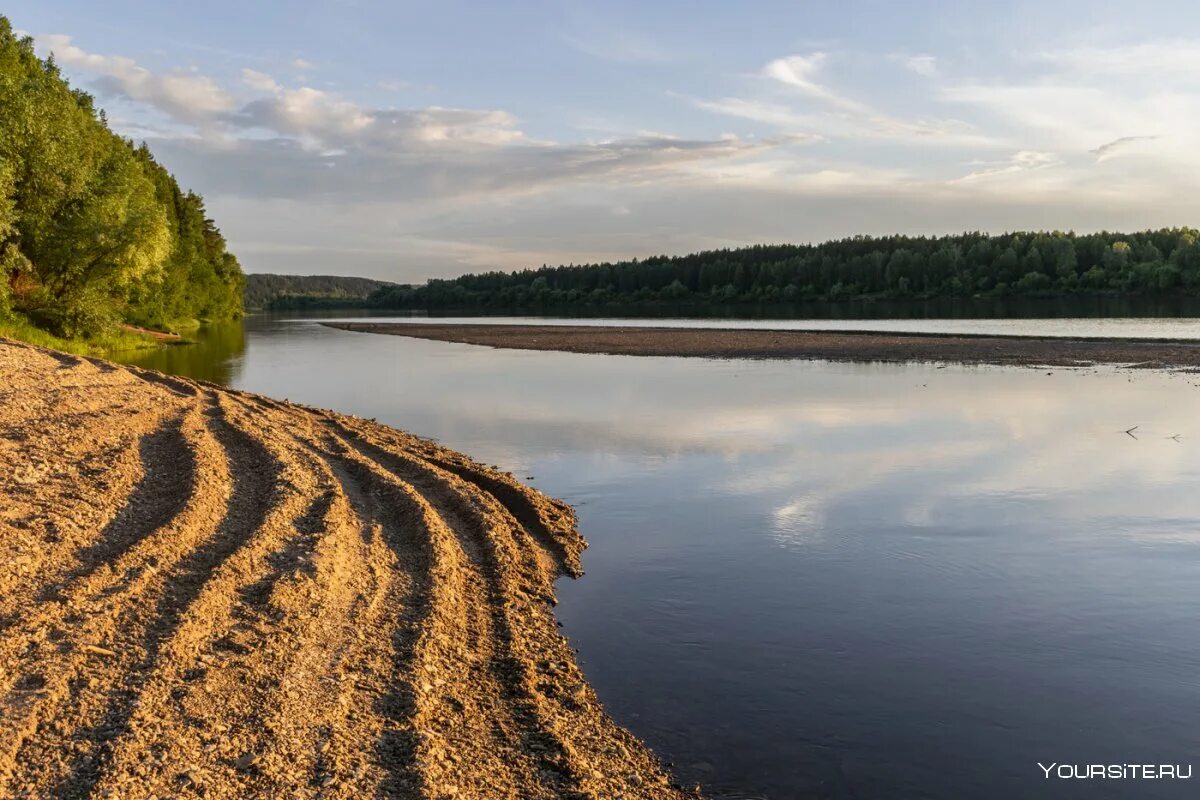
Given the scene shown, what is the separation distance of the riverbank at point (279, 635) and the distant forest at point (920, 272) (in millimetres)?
137526

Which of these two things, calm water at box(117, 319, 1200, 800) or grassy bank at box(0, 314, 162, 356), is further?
grassy bank at box(0, 314, 162, 356)

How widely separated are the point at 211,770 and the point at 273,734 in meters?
0.51

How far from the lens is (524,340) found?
62.0 m

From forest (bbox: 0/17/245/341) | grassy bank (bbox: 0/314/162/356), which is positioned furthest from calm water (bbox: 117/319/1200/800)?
forest (bbox: 0/17/245/341)

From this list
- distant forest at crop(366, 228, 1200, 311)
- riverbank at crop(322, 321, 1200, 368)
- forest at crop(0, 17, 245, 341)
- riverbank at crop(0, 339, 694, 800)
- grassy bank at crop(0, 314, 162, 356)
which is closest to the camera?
riverbank at crop(0, 339, 694, 800)

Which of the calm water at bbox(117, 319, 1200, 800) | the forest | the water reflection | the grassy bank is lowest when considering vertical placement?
the calm water at bbox(117, 319, 1200, 800)

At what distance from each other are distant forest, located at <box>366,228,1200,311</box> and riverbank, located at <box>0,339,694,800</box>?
137526 mm

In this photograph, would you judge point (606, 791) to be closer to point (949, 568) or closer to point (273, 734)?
point (273, 734)

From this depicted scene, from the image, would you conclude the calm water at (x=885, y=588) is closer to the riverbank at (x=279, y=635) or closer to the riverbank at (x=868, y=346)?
the riverbank at (x=279, y=635)

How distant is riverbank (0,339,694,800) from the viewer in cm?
507

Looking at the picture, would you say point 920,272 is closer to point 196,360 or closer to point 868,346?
point 868,346

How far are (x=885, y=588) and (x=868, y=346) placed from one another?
1620 inches

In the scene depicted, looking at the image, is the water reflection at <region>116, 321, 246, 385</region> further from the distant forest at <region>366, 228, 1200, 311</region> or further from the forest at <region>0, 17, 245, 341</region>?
the distant forest at <region>366, 228, 1200, 311</region>

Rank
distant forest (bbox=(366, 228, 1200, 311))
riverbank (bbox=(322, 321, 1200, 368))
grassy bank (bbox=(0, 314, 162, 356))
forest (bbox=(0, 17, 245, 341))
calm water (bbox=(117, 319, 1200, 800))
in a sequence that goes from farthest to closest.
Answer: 1. distant forest (bbox=(366, 228, 1200, 311))
2. riverbank (bbox=(322, 321, 1200, 368))
3. forest (bbox=(0, 17, 245, 341))
4. grassy bank (bbox=(0, 314, 162, 356))
5. calm water (bbox=(117, 319, 1200, 800))
